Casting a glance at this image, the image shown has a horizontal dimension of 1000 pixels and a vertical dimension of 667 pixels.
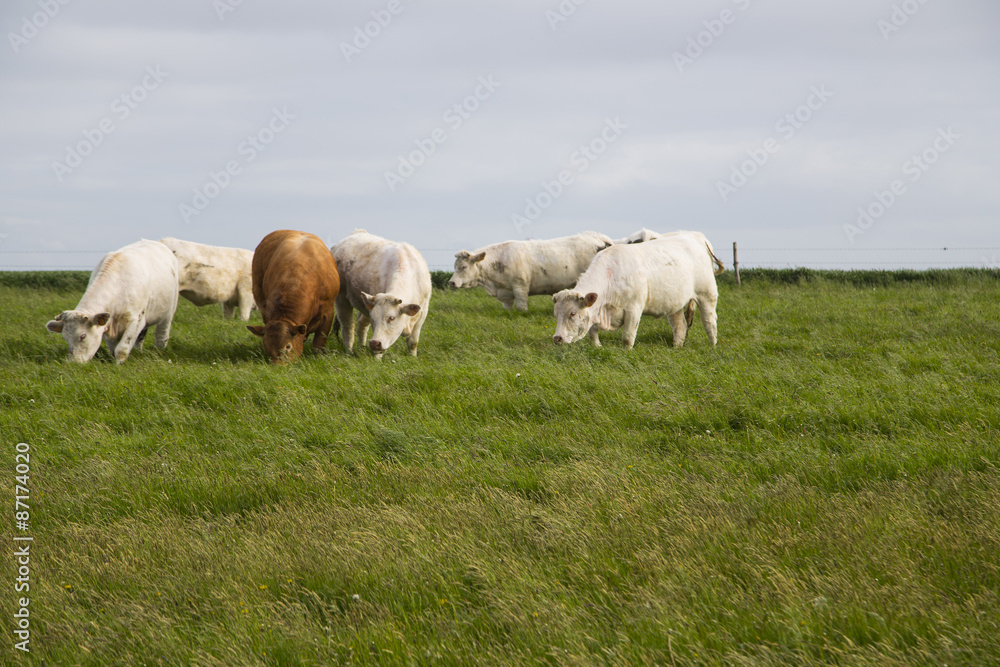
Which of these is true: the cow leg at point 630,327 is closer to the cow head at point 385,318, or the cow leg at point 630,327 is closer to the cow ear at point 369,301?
the cow head at point 385,318

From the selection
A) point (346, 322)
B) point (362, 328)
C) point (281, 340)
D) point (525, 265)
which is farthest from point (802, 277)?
point (281, 340)

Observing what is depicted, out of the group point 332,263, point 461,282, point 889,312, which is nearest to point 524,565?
point 332,263

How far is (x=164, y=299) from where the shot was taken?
12.3m

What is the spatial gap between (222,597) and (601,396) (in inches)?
193

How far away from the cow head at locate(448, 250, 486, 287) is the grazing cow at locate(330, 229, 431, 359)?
6.54m

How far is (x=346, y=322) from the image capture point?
42.3 feet

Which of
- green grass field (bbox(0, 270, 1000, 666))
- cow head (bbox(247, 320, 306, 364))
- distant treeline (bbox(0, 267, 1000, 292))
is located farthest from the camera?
distant treeline (bbox(0, 267, 1000, 292))

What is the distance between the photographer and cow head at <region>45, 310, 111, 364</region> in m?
10.5

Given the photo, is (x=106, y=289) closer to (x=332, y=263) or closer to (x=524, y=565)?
(x=332, y=263)

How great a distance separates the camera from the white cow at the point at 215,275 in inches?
677

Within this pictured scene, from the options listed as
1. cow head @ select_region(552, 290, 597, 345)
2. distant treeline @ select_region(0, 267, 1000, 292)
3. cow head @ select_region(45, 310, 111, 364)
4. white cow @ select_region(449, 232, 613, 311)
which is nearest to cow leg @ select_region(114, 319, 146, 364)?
cow head @ select_region(45, 310, 111, 364)

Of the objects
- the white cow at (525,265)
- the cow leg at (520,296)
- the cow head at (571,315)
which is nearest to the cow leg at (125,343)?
the cow head at (571,315)

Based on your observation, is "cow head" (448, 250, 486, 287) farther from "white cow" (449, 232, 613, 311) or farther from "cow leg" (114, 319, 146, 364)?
"cow leg" (114, 319, 146, 364)

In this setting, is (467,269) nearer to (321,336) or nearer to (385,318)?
(321,336)
